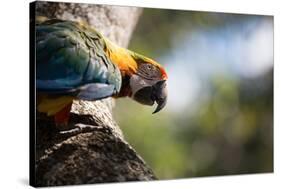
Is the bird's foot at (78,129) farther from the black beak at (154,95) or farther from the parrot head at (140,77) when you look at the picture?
the black beak at (154,95)

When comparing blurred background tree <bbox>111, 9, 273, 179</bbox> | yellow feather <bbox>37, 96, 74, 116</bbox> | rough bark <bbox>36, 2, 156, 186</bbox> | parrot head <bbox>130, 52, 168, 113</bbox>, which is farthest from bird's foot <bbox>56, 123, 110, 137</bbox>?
parrot head <bbox>130, 52, 168, 113</bbox>

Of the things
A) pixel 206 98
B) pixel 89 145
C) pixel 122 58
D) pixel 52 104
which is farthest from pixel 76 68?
pixel 206 98

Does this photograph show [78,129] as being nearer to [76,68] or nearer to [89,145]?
[89,145]

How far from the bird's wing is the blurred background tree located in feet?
1.10

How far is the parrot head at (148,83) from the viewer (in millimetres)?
5234

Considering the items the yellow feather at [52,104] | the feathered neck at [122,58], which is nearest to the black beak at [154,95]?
the feathered neck at [122,58]

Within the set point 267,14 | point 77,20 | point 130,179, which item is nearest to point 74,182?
point 130,179

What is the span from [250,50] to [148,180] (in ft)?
4.94

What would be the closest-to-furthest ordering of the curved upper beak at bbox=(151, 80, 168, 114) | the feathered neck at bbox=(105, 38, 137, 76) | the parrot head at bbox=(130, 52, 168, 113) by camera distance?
the feathered neck at bbox=(105, 38, 137, 76)
the parrot head at bbox=(130, 52, 168, 113)
the curved upper beak at bbox=(151, 80, 168, 114)

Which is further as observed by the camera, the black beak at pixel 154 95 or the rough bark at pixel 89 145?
the black beak at pixel 154 95

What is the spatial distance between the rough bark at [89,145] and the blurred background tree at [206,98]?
168 millimetres

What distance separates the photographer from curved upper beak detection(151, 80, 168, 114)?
5.36 meters

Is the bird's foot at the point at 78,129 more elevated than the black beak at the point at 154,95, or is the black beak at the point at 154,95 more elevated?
the black beak at the point at 154,95

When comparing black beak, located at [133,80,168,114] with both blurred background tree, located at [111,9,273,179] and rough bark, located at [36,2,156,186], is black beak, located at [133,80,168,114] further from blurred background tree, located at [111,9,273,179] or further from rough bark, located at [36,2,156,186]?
rough bark, located at [36,2,156,186]
